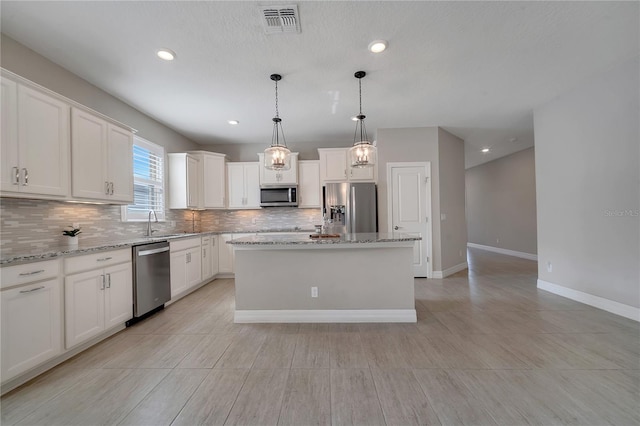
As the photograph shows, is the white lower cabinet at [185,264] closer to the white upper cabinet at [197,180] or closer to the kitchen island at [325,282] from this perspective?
the white upper cabinet at [197,180]

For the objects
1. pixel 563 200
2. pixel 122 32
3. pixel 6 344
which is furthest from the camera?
pixel 563 200

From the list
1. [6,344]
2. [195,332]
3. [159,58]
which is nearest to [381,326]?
[195,332]

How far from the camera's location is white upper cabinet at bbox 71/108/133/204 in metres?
2.47

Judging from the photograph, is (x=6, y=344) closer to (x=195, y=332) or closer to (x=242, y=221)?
(x=195, y=332)

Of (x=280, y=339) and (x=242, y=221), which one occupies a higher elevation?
(x=242, y=221)

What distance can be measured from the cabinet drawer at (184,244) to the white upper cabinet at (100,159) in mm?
781

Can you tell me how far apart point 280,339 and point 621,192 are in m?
4.03

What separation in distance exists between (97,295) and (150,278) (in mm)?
645

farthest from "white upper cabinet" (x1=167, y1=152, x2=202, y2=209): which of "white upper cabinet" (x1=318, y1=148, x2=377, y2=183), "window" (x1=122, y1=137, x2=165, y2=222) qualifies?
"white upper cabinet" (x1=318, y1=148, x2=377, y2=183)

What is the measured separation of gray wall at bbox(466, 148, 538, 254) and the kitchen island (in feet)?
18.3

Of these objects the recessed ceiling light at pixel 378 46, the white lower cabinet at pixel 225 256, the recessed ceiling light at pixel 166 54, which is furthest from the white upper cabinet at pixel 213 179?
the recessed ceiling light at pixel 378 46

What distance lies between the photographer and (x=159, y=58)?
255 cm

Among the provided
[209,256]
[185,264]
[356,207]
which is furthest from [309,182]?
[185,264]

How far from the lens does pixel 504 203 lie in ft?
23.9
